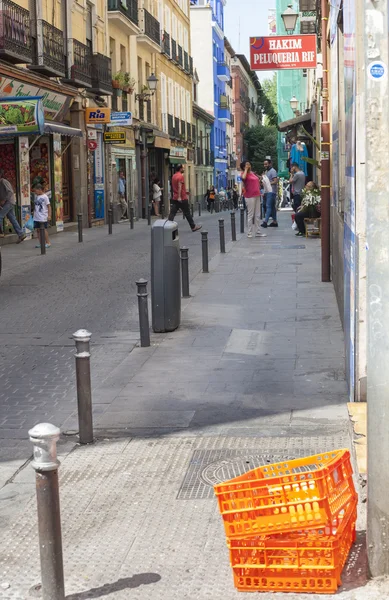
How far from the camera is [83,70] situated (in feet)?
100

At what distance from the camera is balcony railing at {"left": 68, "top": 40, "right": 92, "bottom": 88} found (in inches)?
1157

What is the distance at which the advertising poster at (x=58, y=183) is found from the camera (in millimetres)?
28969

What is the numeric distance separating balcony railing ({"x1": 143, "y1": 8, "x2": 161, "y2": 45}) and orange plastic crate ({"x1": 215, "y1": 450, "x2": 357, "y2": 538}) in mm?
39122

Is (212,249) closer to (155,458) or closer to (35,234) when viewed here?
(35,234)

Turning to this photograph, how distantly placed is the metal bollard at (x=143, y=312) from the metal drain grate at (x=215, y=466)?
3.48 meters

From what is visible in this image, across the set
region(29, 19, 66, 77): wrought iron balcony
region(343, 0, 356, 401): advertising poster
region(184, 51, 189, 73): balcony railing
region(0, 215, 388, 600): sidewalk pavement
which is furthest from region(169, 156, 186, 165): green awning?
region(343, 0, 356, 401): advertising poster

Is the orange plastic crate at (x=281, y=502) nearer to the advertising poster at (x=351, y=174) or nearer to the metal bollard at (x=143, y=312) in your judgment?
the advertising poster at (x=351, y=174)

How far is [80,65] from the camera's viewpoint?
30.3m

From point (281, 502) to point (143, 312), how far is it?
5426 millimetres

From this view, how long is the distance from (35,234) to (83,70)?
6659 mm

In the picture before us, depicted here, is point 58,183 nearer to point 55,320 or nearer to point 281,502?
point 55,320

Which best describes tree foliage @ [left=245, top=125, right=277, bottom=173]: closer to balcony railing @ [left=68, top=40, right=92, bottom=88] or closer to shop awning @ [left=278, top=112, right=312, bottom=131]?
shop awning @ [left=278, top=112, right=312, bottom=131]

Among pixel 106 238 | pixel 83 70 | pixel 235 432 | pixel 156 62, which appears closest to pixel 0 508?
pixel 235 432

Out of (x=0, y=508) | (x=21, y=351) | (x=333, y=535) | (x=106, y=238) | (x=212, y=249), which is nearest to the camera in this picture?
(x=333, y=535)
